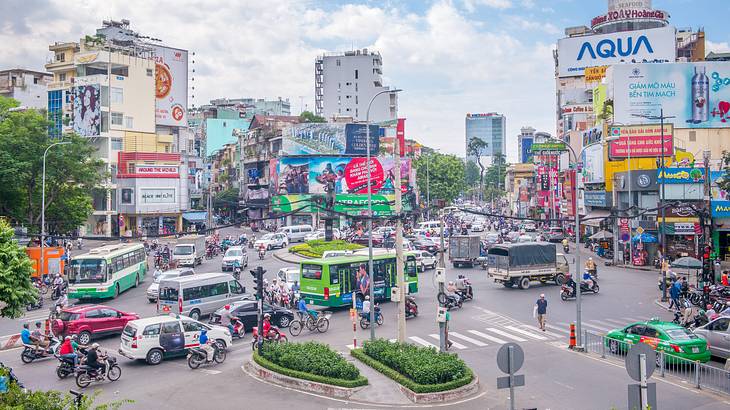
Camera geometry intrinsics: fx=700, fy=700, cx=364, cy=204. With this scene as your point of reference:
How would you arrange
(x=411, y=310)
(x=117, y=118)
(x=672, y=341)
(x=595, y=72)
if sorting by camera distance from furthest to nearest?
1. (x=595, y=72)
2. (x=117, y=118)
3. (x=411, y=310)
4. (x=672, y=341)

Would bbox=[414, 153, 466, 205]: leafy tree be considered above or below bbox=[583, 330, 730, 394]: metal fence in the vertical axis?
above

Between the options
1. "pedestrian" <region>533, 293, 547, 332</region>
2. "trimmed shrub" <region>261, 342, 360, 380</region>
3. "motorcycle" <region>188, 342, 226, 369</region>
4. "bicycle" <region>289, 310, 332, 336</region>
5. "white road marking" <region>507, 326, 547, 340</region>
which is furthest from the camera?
"bicycle" <region>289, 310, 332, 336</region>

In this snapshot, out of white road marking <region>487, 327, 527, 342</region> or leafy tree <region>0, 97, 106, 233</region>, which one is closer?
white road marking <region>487, 327, 527, 342</region>

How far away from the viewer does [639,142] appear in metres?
54.0

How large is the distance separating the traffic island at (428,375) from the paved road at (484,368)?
45 centimetres

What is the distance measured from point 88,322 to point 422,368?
14.5m

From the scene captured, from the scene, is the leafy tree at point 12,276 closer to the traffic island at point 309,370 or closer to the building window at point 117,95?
the traffic island at point 309,370

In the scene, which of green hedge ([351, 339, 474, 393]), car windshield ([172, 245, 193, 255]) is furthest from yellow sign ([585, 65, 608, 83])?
green hedge ([351, 339, 474, 393])

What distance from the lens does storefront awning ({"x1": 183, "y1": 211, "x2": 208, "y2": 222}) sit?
8919 cm

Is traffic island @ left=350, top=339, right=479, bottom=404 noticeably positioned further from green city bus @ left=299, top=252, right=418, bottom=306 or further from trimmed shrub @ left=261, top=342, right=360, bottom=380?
green city bus @ left=299, top=252, right=418, bottom=306

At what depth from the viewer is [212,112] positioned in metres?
135

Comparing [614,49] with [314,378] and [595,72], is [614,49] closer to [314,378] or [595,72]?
[595,72]

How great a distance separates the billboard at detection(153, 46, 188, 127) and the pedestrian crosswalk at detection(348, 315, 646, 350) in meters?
67.4

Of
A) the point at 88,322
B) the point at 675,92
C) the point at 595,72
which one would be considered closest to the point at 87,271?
the point at 88,322
